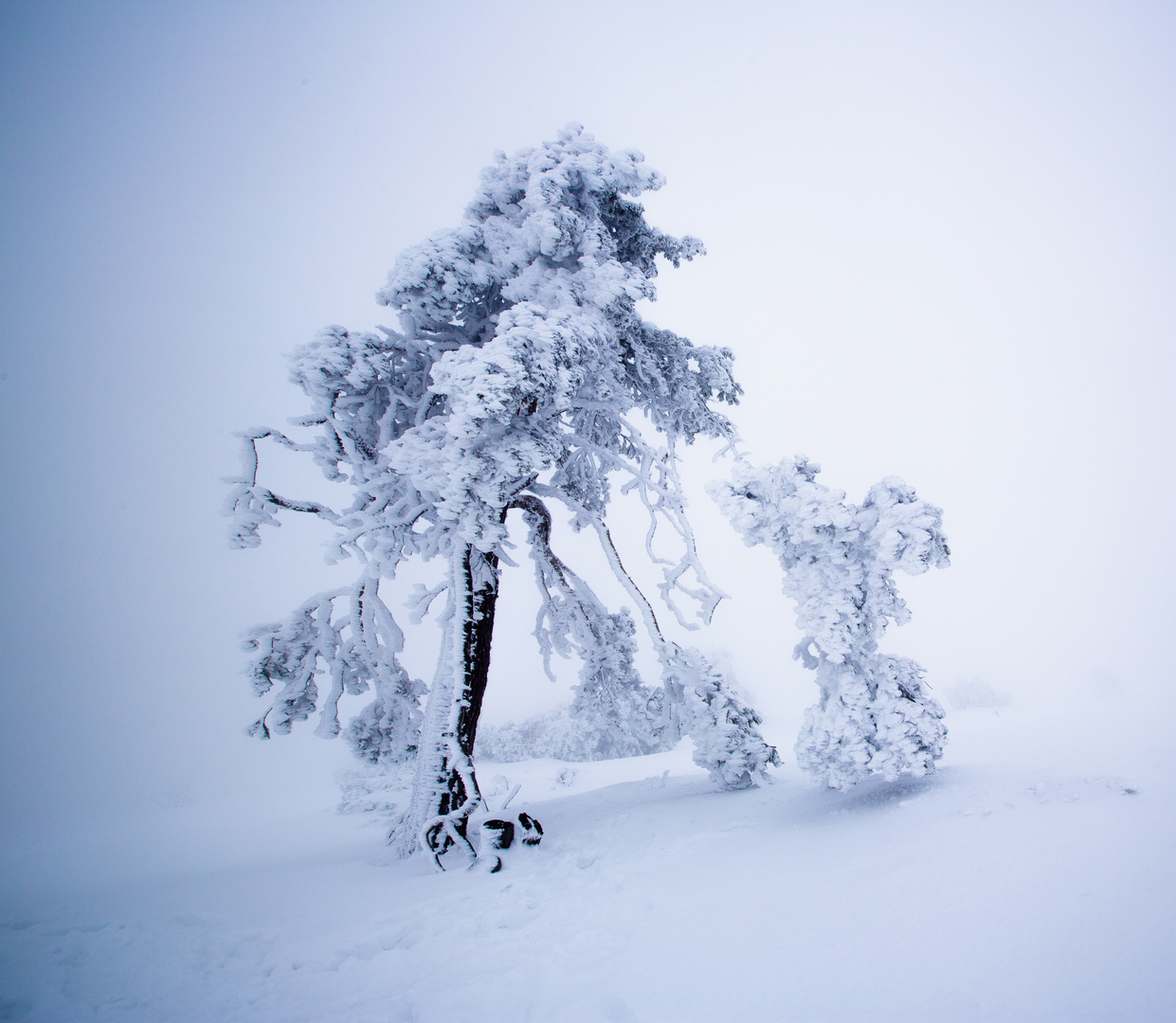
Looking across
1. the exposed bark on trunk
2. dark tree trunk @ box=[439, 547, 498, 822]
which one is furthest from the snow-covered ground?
dark tree trunk @ box=[439, 547, 498, 822]

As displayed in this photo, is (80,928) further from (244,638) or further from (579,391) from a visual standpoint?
(579,391)

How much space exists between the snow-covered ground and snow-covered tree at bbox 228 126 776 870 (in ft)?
4.40

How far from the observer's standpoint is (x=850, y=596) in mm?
4430

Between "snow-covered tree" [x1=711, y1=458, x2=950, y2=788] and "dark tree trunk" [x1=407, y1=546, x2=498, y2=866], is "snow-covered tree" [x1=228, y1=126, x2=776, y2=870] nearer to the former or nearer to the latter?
"dark tree trunk" [x1=407, y1=546, x2=498, y2=866]

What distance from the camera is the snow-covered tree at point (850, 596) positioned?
4.16m

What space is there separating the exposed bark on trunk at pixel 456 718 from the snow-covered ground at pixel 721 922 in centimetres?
40

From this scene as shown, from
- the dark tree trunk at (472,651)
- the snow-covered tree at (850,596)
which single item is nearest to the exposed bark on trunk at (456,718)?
the dark tree trunk at (472,651)

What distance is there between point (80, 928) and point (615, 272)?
23.3 ft

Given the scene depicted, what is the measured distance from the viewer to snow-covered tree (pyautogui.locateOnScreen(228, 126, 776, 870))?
17.2ft

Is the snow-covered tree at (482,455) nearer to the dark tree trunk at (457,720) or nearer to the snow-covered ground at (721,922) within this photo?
the dark tree trunk at (457,720)

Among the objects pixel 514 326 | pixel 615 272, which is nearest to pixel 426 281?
pixel 514 326

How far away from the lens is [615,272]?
591 cm

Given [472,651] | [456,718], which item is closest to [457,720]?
[456,718]

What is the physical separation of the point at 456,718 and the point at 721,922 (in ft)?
11.3
